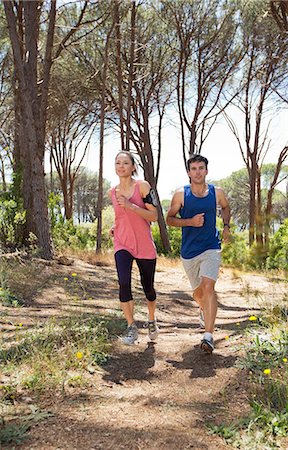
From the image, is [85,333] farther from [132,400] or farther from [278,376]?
[278,376]

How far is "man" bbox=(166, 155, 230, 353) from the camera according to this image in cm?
417

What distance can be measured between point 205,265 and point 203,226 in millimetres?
335

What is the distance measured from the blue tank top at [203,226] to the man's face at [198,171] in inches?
4.3

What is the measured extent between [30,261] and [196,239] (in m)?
5.06

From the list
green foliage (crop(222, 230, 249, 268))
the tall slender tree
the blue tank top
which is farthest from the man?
green foliage (crop(222, 230, 249, 268))

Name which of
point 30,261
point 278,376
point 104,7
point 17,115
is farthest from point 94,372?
point 104,7

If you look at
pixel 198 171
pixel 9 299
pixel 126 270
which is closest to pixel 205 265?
pixel 126 270

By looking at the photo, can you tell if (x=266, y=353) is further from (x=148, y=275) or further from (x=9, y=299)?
(x=9, y=299)

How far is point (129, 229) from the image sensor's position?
14.3 ft

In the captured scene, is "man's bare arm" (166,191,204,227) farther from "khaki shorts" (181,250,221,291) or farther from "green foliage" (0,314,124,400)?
"green foliage" (0,314,124,400)

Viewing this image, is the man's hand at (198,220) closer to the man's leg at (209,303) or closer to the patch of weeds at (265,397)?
the man's leg at (209,303)

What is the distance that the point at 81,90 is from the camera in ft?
56.3

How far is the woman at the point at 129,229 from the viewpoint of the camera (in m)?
4.34

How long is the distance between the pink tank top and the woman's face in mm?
144
